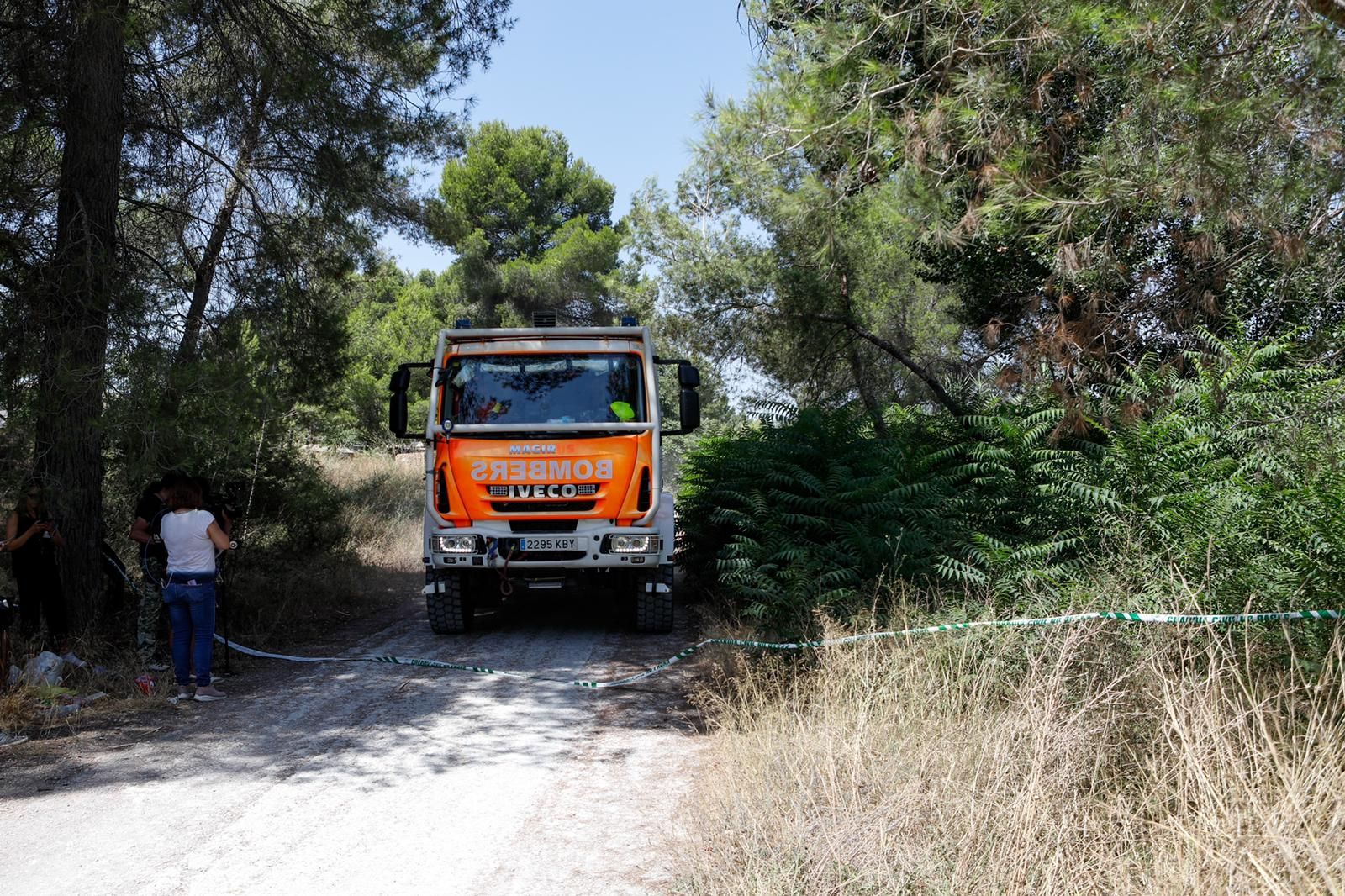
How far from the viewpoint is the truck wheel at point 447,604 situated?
33.5ft

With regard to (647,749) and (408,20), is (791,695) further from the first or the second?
(408,20)

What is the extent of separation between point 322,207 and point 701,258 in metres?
7.62

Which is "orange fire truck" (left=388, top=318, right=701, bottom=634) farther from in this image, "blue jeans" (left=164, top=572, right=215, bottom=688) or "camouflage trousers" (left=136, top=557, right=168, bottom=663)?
"blue jeans" (left=164, top=572, right=215, bottom=688)

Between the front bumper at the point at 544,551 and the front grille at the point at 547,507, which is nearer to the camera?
the front bumper at the point at 544,551

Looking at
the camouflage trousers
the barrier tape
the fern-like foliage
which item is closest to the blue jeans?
the camouflage trousers

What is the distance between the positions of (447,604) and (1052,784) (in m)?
7.32

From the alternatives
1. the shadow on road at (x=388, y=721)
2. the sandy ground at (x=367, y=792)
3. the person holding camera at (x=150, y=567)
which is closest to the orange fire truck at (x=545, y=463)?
the shadow on road at (x=388, y=721)

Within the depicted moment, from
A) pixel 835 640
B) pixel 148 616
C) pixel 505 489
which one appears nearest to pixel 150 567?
pixel 148 616

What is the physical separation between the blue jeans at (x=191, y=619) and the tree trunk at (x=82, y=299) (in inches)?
48.7

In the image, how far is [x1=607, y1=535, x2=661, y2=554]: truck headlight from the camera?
988 centimetres

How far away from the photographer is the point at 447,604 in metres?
10.3

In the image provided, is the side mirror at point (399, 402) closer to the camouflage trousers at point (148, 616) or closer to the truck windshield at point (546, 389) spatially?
the truck windshield at point (546, 389)

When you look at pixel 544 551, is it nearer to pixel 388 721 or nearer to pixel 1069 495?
pixel 388 721

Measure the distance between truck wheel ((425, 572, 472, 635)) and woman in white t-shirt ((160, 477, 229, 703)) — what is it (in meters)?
2.76
